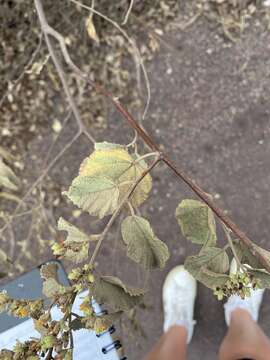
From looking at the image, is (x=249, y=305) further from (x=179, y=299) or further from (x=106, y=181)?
(x=106, y=181)

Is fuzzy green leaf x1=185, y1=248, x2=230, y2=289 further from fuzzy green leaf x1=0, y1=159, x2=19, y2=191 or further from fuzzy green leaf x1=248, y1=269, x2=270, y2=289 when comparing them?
fuzzy green leaf x1=0, y1=159, x2=19, y2=191

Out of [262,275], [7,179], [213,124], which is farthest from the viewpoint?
[213,124]

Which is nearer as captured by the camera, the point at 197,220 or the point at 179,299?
the point at 197,220

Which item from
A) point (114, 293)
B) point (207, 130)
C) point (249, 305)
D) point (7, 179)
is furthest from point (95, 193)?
point (249, 305)

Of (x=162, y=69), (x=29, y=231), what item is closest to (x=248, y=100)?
(x=162, y=69)

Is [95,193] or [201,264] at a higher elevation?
[95,193]

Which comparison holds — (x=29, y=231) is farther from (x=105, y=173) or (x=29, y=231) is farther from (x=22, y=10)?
(x=105, y=173)

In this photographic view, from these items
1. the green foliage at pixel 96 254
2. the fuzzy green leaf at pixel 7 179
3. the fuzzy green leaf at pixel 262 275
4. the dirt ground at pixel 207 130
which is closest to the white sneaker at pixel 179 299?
the dirt ground at pixel 207 130

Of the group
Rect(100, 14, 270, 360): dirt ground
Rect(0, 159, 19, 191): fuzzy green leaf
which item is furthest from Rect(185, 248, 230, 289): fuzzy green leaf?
Rect(100, 14, 270, 360): dirt ground
